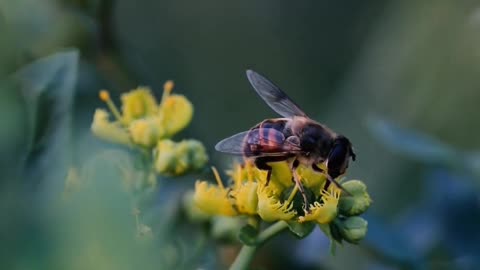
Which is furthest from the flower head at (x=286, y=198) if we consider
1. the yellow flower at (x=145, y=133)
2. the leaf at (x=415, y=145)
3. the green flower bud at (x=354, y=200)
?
the leaf at (x=415, y=145)

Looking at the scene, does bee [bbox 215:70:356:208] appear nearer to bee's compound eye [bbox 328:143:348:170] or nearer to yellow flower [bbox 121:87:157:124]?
bee's compound eye [bbox 328:143:348:170]

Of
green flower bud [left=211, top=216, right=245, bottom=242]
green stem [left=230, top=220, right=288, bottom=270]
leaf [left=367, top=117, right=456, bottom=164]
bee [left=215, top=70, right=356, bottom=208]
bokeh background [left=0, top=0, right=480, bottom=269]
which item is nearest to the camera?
bokeh background [left=0, top=0, right=480, bottom=269]

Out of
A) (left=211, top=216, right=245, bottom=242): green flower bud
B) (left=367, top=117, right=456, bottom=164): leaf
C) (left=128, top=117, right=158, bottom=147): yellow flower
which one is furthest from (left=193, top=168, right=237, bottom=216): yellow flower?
(left=367, top=117, right=456, bottom=164): leaf

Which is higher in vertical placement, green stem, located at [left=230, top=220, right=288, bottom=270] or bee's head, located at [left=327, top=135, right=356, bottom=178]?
bee's head, located at [left=327, top=135, right=356, bottom=178]

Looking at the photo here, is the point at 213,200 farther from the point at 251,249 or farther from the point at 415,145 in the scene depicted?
the point at 415,145

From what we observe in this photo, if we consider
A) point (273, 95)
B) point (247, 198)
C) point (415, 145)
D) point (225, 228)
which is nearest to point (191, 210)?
point (225, 228)

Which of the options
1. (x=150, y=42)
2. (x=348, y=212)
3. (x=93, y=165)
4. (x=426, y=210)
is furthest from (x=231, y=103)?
(x=93, y=165)

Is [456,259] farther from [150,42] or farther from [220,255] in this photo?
[150,42]
